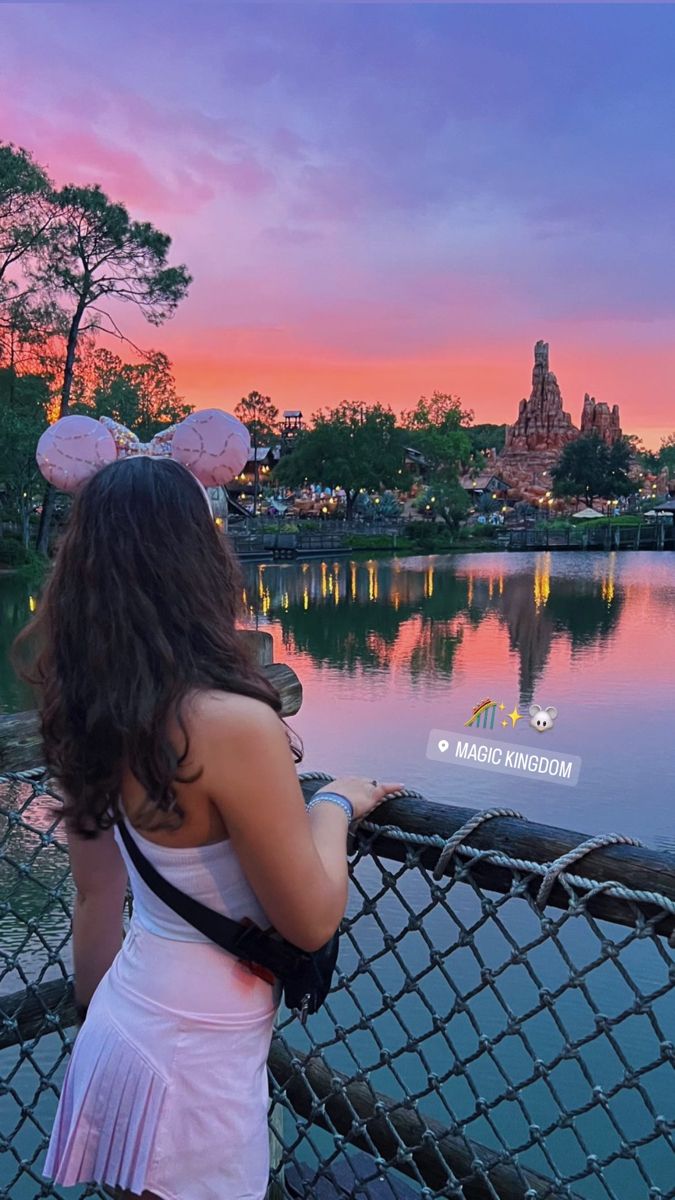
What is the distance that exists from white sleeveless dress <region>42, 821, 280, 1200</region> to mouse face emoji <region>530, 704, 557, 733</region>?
8729 millimetres

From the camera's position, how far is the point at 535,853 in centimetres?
115

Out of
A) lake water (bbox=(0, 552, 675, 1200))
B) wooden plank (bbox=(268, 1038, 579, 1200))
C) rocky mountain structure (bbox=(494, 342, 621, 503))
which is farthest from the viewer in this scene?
rocky mountain structure (bbox=(494, 342, 621, 503))

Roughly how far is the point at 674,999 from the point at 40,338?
19109mm

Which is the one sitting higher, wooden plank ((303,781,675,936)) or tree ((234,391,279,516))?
tree ((234,391,279,516))

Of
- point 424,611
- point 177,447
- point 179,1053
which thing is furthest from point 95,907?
point 424,611

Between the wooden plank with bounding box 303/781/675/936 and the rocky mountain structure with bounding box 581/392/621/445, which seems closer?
the wooden plank with bounding box 303/781/675/936

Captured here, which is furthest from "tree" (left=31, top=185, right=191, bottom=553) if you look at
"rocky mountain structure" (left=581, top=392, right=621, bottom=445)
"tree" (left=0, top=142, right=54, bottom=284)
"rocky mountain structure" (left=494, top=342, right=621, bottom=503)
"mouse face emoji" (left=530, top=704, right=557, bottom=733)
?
"rocky mountain structure" (left=581, top=392, right=621, bottom=445)

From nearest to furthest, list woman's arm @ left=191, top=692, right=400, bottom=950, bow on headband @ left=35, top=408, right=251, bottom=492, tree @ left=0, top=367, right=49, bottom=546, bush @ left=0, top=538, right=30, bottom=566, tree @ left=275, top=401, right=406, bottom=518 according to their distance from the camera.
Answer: woman's arm @ left=191, top=692, right=400, bottom=950, bow on headband @ left=35, top=408, right=251, bottom=492, tree @ left=0, top=367, right=49, bottom=546, bush @ left=0, top=538, right=30, bottom=566, tree @ left=275, top=401, right=406, bottom=518

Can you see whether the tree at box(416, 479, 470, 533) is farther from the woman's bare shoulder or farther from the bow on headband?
the woman's bare shoulder

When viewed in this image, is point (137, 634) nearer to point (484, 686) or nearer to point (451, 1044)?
point (451, 1044)

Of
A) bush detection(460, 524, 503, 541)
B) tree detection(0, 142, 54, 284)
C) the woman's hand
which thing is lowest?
bush detection(460, 524, 503, 541)

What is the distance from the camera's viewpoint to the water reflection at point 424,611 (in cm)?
1406

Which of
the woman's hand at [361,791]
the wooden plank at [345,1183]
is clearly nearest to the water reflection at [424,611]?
the wooden plank at [345,1183]

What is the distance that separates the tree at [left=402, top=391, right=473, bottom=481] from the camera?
5763cm
